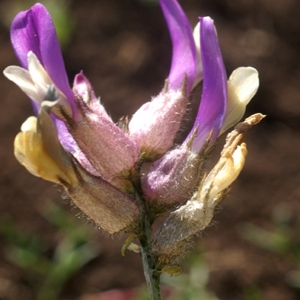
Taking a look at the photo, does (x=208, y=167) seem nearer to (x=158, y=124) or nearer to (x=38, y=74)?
(x=158, y=124)

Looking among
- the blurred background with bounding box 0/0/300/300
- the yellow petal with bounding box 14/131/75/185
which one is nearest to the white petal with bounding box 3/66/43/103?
the yellow petal with bounding box 14/131/75/185

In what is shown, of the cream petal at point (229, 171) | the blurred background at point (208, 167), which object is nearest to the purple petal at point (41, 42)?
the cream petal at point (229, 171)

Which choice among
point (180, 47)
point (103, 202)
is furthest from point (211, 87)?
point (103, 202)

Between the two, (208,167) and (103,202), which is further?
(208,167)

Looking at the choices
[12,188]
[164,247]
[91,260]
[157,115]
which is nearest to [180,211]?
[164,247]

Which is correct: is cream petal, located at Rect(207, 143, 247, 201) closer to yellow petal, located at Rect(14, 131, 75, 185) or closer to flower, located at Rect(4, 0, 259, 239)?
flower, located at Rect(4, 0, 259, 239)

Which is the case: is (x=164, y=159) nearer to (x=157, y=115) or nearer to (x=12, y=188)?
(x=157, y=115)

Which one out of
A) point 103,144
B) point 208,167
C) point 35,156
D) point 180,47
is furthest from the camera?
point 208,167

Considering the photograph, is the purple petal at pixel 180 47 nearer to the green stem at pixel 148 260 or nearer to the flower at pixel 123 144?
the flower at pixel 123 144
